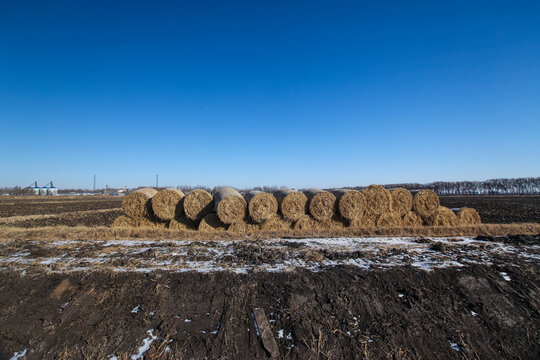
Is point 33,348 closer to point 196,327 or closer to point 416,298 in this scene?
point 196,327

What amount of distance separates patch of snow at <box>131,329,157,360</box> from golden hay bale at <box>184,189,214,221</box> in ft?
23.9

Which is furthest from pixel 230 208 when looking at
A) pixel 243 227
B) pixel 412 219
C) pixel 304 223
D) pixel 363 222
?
pixel 412 219

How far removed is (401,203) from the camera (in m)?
11.6

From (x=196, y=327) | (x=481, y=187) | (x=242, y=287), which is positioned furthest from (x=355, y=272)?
(x=481, y=187)

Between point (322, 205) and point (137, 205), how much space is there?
849cm

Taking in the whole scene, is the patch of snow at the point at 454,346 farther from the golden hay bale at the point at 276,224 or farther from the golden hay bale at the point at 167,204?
the golden hay bale at the point at 167,204

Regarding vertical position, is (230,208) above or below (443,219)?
above

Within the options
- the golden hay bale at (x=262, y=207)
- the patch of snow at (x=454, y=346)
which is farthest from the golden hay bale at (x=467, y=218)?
the patch of snow at (x=454, y=346)

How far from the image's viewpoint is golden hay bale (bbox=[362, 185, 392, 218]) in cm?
1126

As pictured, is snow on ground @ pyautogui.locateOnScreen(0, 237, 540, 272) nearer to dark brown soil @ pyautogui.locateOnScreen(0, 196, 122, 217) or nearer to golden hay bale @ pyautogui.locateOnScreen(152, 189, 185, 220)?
golden hay bale @ pyautogui.locateOnScreen(152, 189, 185, 220)

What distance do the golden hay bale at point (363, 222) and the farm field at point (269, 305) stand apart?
4.16 m

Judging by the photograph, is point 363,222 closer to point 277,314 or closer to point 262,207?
point 262,207

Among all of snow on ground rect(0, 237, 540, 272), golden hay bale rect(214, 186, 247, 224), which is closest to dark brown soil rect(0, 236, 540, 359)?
snow on ground rect(0, 237, 540, 272)

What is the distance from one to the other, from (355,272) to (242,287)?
249cm
